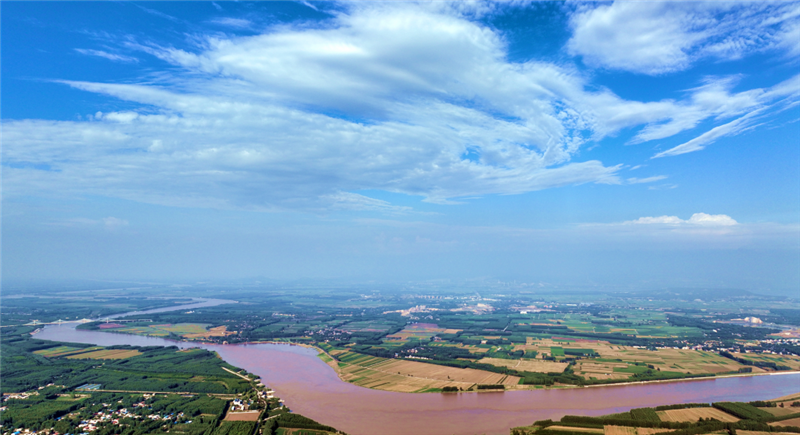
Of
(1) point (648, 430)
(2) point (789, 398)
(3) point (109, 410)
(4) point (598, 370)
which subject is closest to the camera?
(1) point (648, 430)

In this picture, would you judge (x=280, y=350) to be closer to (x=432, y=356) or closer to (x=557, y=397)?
(x=432, y=356)

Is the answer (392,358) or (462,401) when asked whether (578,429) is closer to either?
(462,401)

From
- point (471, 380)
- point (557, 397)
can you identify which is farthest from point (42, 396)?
point (557, 397)

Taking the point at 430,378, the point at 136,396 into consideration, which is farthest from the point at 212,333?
the point at 430,378

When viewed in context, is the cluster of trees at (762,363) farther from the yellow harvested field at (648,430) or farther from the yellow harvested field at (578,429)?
the yellow harvested field at (578,429)

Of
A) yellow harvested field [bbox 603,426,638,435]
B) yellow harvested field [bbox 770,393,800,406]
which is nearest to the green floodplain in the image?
yellow harvested field [bbox 603,426,638,435]
